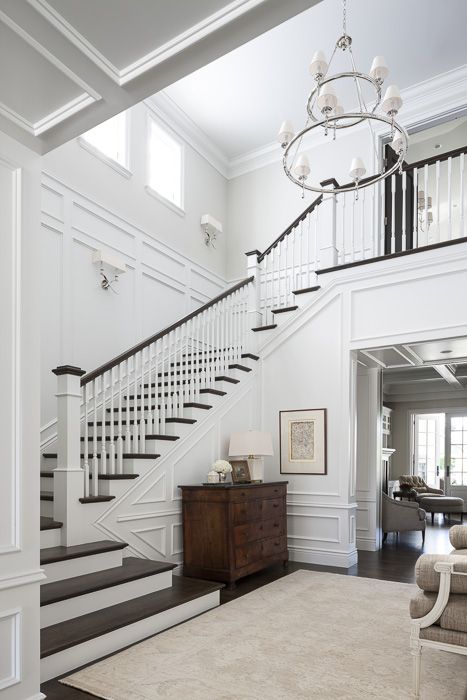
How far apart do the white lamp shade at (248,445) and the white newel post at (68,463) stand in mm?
1934

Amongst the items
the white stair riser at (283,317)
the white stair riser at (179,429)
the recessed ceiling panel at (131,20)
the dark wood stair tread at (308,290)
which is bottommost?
the white stair riser at (179,429)

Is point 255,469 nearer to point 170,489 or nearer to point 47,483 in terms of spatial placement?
point 170,489

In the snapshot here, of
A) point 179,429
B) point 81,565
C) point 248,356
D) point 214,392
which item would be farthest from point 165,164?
point 81,565

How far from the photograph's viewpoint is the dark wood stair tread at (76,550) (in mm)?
3742

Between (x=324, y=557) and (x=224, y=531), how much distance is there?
168cm

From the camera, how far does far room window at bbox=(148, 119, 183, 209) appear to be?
7.70 m

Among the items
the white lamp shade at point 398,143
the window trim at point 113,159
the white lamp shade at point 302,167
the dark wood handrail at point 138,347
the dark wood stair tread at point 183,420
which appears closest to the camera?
the white lamp shade at point 398,143

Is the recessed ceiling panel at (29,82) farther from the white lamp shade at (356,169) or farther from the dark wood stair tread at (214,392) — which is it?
the dark wood stair tread at (214,392)

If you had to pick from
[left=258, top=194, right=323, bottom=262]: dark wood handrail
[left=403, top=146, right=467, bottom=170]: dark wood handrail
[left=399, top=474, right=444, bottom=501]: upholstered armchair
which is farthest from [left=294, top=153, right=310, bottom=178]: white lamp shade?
[left=399, top=474, right=444, bottom=501]: upholstered armchair

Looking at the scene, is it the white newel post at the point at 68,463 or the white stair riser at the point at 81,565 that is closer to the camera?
the white stair riser at the point at 81,565

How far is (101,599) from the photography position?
374 centimetres

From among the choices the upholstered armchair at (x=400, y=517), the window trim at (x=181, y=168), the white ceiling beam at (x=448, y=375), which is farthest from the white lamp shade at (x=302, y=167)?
the white ceiling beam at (x=448, y=375)

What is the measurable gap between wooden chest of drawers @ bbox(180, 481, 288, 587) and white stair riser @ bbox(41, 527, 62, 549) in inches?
54.3

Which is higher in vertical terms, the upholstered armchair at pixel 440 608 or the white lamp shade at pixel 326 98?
the white lamp shade at pixel 326 98
